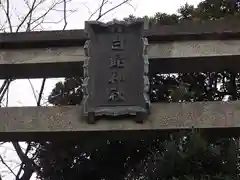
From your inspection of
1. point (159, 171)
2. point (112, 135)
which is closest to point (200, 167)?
point (159, 171)

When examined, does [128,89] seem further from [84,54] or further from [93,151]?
[93,151]

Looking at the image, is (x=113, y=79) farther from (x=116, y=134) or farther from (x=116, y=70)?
(x=116, y=134)

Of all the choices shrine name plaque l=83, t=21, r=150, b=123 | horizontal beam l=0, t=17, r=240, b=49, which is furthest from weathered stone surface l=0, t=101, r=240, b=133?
horizontal beam l=0, t=17, r=240, b=49

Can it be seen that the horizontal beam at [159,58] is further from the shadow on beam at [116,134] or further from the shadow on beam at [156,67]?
the shadow on beam at [116,134]

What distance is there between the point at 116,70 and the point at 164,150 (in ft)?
3.14

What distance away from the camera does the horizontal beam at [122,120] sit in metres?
4.68

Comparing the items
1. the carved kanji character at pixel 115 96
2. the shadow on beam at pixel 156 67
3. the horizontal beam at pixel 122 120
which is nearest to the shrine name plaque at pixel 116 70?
the carved kanji character at pixel 115 96

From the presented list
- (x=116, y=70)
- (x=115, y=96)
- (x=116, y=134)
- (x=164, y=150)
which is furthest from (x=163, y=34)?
(x=164, y=150)

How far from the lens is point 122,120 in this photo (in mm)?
4734

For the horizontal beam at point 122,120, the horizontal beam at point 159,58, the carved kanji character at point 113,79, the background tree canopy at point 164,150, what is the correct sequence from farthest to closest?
the horizontal beam at point 159,58
the carved kanji character at point 113,79
the horizontal beam at point 122,120
the background tree canopy at point 164,150

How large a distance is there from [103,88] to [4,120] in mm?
1020

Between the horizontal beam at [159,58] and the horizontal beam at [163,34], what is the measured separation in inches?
2.1

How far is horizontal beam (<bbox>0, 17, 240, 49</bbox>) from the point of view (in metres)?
5.02

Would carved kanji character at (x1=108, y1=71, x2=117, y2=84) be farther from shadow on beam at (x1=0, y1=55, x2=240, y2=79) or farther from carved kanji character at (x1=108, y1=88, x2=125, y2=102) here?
shadow on beam at (x1=0, y1=55, x2=240, y2=79)
